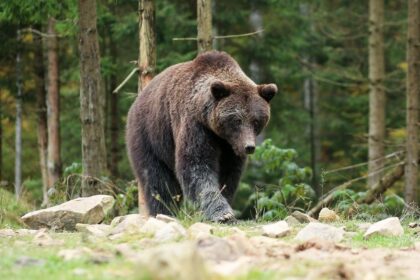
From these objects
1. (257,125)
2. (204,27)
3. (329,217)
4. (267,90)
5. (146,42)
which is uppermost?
(204,27)

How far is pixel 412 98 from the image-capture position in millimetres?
16828

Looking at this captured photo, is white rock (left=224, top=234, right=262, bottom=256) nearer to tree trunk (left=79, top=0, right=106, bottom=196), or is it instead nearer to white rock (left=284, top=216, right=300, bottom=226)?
white rock (left=284, top=216, right=300, bottom=226)

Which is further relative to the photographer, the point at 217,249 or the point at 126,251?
the point at 126,251

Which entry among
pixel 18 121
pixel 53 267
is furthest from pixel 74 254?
pixel 18 121

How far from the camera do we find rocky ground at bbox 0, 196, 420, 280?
15.9 feet

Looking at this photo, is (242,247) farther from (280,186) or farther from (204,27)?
(204,27)

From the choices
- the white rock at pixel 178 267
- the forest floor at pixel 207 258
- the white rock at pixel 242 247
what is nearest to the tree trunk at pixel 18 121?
the forest floor at pixel 207 258

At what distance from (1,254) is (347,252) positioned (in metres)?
2.71

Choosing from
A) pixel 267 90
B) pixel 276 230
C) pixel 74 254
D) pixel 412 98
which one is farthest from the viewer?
pixel 412 98

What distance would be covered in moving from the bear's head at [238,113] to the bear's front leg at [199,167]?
230 millimetres

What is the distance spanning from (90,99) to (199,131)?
2763mm

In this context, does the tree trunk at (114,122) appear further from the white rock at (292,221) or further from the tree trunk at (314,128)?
the white rock at (292,221)

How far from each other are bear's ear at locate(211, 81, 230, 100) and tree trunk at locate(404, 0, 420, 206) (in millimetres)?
7511

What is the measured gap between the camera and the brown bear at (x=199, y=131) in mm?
10047
